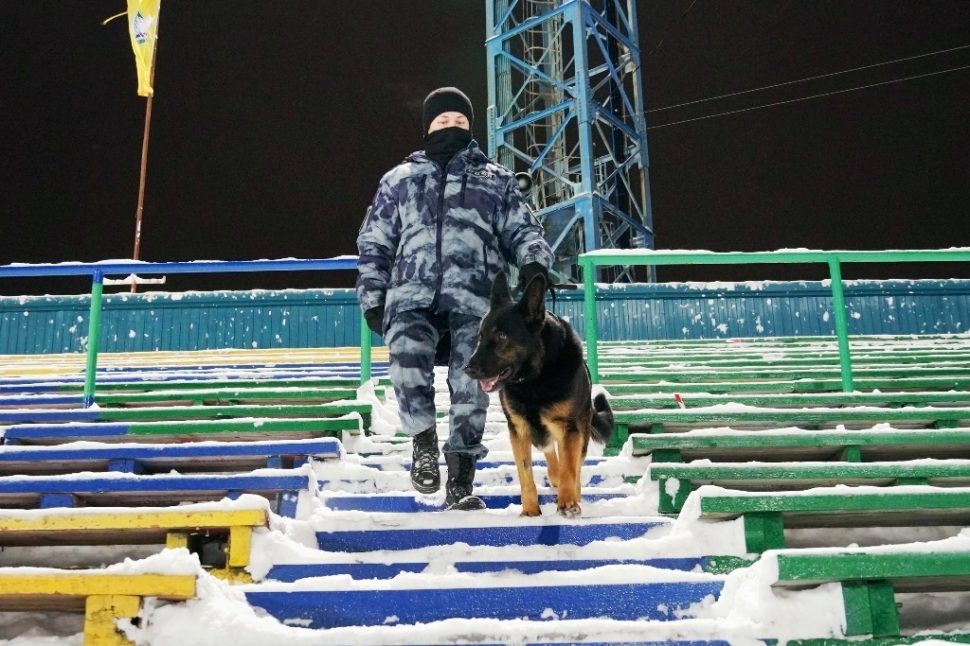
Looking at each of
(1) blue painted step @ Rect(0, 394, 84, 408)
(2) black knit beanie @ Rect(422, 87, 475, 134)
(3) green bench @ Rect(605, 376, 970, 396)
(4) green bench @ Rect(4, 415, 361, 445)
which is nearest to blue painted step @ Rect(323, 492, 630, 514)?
(4) green bench @ Rect(4, 415, 361, 445)

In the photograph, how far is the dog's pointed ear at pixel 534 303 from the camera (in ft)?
8.76

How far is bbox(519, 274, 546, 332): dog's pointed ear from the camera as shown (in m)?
2.67

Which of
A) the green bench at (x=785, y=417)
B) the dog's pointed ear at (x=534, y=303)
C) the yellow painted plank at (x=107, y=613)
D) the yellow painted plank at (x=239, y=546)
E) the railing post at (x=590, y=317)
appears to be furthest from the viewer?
the railing post at (x=590, y=317)

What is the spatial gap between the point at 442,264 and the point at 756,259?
84.4 inches

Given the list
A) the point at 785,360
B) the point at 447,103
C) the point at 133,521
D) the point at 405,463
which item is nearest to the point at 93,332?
the point at 405,463

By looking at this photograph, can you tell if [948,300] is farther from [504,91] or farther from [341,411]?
[504,91]

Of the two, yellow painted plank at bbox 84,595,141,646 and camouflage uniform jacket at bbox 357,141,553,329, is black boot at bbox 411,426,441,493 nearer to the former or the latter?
camouflage uniform jacket at bbox 357,141,553,329

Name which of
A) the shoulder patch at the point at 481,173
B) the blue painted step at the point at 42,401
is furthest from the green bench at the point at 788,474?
the blue painted step at the point at 42,401

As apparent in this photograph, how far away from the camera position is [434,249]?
2.83 m

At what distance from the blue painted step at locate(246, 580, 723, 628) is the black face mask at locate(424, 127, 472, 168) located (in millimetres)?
1733

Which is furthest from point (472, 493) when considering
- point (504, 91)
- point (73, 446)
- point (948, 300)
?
point (504, 91)

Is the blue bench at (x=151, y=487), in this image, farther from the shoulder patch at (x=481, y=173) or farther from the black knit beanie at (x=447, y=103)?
the black knit beanie at (x=447, y=103)

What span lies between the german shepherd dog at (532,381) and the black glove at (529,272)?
0.04 meters

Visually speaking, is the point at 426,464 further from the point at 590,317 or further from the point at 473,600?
the point at 590,317
